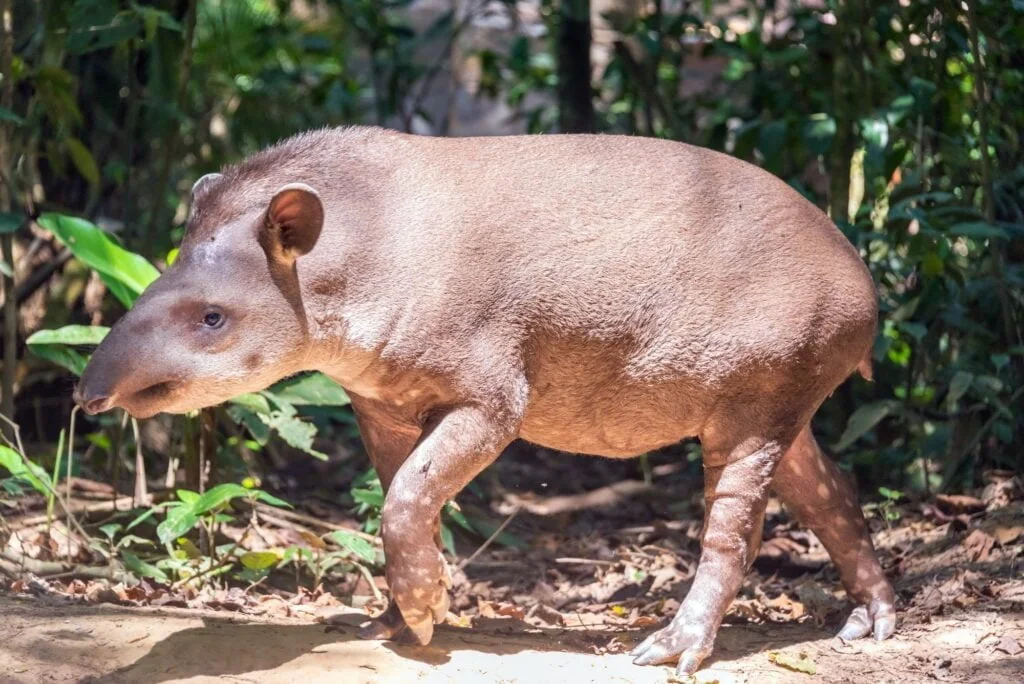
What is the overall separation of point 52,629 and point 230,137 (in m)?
5.56

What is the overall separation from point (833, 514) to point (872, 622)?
400mm

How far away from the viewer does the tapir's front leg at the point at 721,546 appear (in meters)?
3.99

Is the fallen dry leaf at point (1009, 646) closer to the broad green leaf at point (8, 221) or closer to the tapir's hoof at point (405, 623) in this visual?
the tapir's hoof at point (405, 623)

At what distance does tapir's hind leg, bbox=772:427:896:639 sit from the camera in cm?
456

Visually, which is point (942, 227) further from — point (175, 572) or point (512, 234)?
point (175, 572)

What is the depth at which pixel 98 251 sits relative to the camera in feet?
16.2

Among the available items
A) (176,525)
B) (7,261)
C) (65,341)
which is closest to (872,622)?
(176,525)

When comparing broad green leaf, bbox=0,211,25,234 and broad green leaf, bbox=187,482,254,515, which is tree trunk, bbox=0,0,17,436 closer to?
broad green leaf, bbox=0,211,25,234

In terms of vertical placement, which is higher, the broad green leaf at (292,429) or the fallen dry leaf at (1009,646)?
the broad green leaf at (292,429)

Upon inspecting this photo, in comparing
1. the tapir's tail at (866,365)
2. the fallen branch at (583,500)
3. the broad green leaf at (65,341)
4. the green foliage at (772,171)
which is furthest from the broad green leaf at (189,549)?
the tapir's tail at (866,365)

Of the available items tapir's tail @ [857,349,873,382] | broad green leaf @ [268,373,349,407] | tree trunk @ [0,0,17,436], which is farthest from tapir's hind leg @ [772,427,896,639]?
tree trunk @ [0,0,17,436]

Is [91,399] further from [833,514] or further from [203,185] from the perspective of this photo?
[833,514]

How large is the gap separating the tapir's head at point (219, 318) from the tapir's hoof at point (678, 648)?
1.40 meters

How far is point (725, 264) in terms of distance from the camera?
4.09 m
